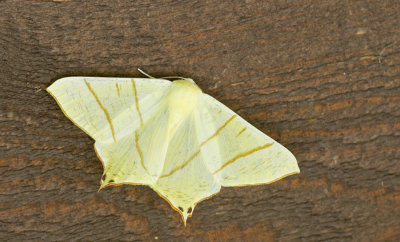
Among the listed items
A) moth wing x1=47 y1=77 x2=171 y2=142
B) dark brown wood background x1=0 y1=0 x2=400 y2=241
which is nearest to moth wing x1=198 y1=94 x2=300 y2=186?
dark brown wood background x1=0 y1=0 x2=400 y2=241

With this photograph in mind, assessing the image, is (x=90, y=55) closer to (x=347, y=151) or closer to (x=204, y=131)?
(x=204, y=131)

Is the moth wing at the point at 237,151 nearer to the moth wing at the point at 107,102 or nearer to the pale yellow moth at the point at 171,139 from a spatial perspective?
the pale yellow moth at the point at 171,139

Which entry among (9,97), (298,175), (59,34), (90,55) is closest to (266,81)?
(298,175)

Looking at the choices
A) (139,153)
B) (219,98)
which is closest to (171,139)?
(139,153)

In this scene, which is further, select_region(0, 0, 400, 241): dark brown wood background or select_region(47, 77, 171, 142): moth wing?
select_region(0, 0, 400, 241): dark brown wood background

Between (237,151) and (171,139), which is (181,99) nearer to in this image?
(171,139)

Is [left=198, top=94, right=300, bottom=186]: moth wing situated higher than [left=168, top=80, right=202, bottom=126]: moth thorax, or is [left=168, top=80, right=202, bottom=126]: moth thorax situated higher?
[left=168, top=80, right=202, bottom=126]: moth thorax

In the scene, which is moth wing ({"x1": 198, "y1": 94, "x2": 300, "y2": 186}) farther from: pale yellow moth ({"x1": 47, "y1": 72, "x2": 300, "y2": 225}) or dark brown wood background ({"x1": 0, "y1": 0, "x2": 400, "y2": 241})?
dark brown wood background ({"x1": 0, "y1": 0, "x2": 400, "y2": 241})

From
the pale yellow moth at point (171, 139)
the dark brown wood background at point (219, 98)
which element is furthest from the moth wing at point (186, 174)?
the dark brown wood background at point (219, 98)

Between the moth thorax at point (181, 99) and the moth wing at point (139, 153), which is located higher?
the moth thorax at point (181, 99)
